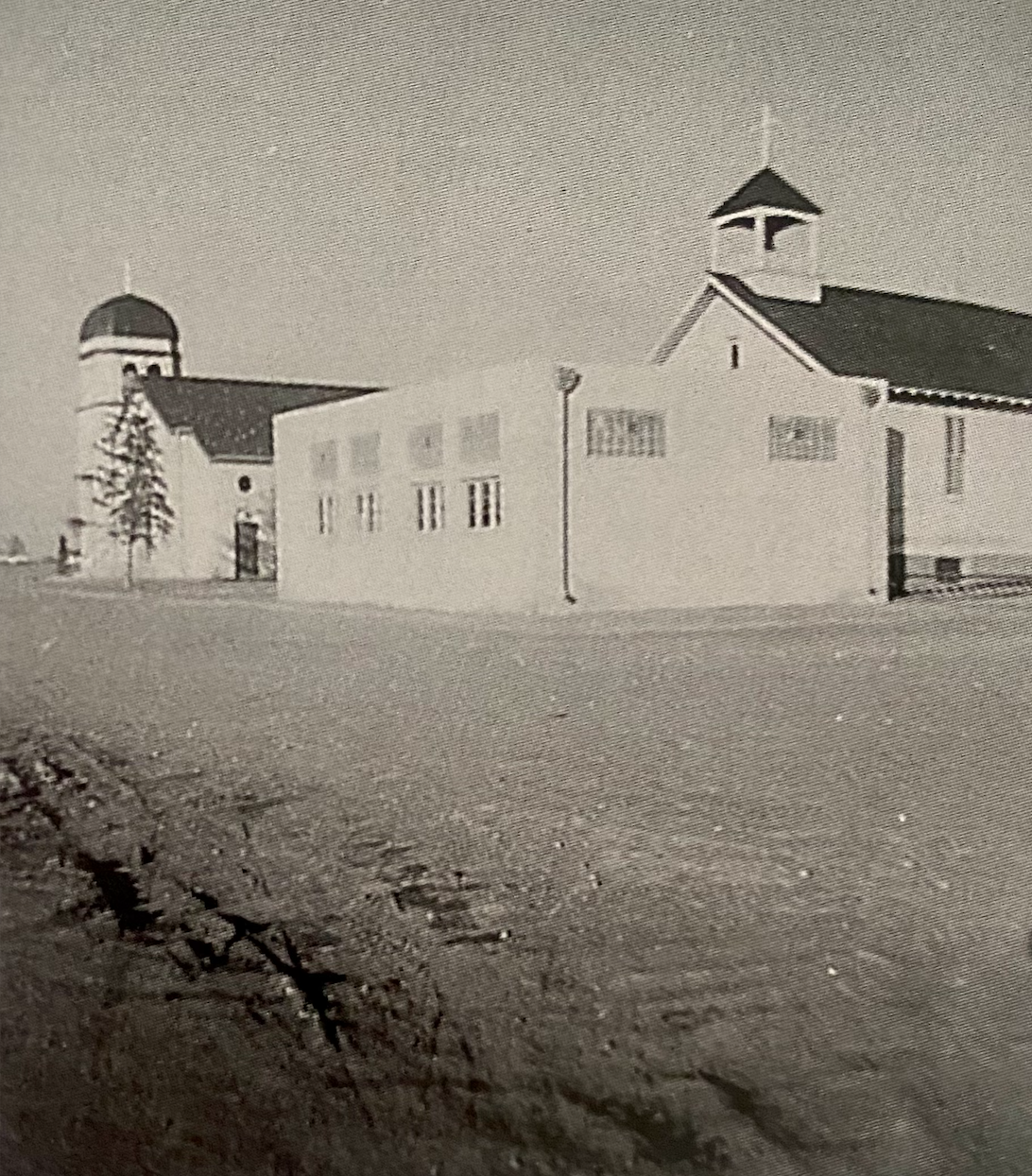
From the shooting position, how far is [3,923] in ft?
4.30

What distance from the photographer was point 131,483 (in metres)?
1.50

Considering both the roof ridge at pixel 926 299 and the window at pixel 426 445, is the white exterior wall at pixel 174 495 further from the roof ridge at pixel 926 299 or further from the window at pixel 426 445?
the roof ridge at pixel 926 299

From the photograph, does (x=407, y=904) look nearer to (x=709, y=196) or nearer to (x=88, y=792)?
(x=88, y=792)

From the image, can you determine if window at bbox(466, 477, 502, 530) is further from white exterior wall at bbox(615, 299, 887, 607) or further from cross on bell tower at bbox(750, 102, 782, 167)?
cross on bell tower at bbox(750, 102, 782, 167)

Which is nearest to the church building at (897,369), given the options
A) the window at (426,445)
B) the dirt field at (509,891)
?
the dirt field at (509,891)

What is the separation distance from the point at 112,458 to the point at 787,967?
113 centimetres

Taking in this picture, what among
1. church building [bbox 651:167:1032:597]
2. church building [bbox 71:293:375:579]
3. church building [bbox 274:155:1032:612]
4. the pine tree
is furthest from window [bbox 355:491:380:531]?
church building [bbox 651:167:1032:597]

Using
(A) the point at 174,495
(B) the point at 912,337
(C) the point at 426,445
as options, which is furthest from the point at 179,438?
(B) the point at 912,337

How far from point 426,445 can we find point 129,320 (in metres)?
0.45

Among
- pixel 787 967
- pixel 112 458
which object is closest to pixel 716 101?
pixel 112 458

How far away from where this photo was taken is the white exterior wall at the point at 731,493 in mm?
1593

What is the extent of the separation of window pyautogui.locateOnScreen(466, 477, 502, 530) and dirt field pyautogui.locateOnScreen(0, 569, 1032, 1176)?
0.48 ft

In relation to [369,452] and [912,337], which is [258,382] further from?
[912,337]

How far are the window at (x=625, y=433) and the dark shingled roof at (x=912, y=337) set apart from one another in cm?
26
